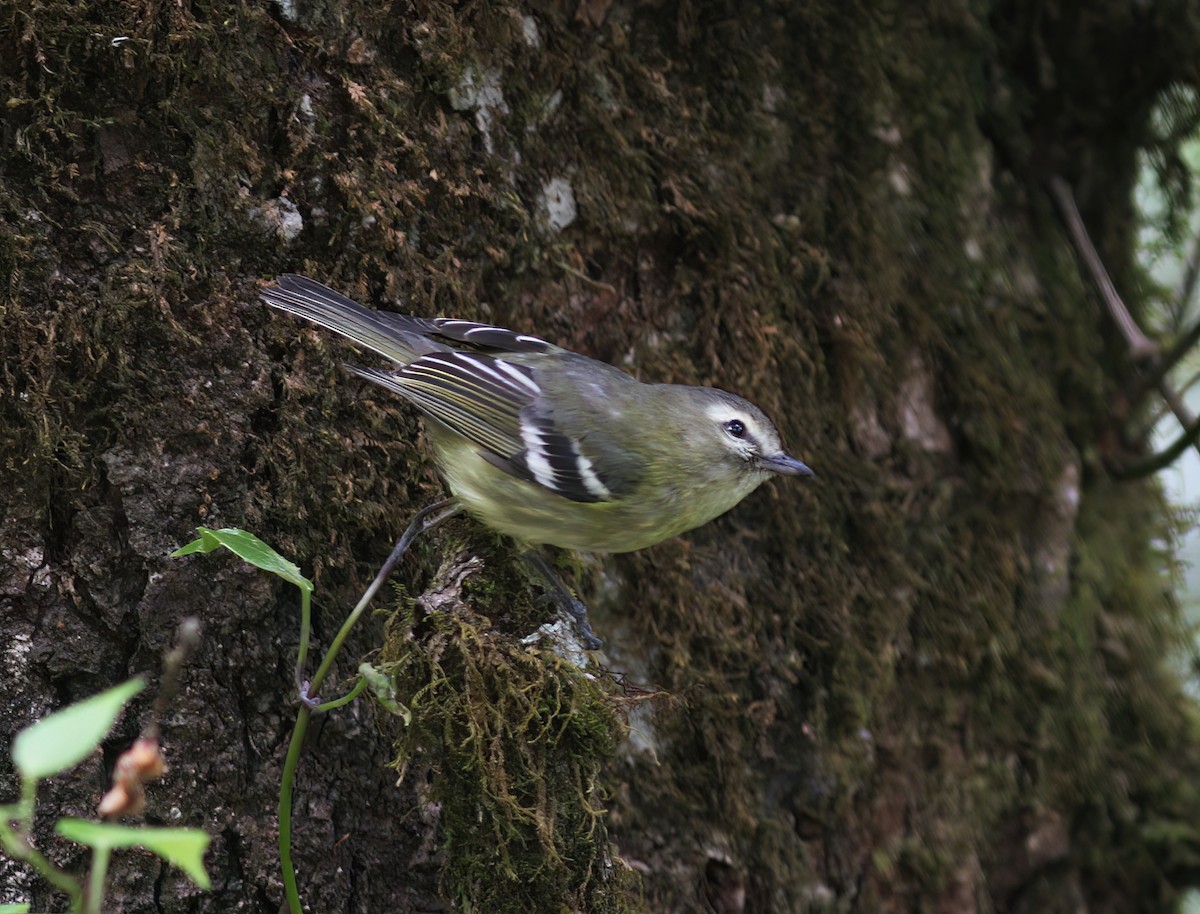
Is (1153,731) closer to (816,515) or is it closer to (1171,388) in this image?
(1171,388)

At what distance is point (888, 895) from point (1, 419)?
2609mm

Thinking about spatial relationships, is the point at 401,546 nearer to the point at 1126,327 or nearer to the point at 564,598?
the point at 564,598

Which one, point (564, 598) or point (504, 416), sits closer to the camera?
point (564, 598)

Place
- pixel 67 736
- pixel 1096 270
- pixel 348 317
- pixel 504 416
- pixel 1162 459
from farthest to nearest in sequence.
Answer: pixel 1096 270
pixel 1162 459
pixel 504 416
pixel 348 317
pixel 67 736

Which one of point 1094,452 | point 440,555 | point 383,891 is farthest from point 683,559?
point 1094,452

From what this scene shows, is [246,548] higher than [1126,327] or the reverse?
the reverse

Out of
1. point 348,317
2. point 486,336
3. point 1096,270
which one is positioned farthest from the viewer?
point 1096,270

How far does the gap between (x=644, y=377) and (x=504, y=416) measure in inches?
17.7

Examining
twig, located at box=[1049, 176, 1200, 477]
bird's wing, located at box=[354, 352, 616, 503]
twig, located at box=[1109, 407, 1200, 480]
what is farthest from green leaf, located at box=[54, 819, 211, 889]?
twig, located at box=[1049, 176, 1200, 477]

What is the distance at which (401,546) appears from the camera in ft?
7.39

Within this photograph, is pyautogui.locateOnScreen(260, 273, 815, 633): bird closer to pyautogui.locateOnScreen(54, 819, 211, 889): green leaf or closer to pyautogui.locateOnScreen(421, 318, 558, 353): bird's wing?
pyautogui.locateOnScreen(421, 318, 558, 353): bird's wing

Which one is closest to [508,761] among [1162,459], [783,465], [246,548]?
[246,548]

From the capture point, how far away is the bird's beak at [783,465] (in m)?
2.76

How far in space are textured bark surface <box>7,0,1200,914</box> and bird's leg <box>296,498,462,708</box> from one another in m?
0.06
